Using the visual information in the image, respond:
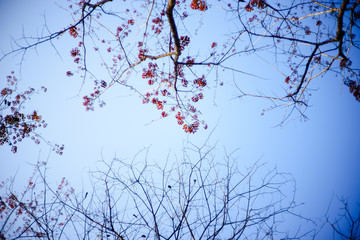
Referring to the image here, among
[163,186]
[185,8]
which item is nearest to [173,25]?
[185,8]

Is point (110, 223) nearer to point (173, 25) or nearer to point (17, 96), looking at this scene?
point (173, 25)

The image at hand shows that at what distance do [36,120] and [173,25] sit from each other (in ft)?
29.1

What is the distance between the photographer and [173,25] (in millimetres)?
3018

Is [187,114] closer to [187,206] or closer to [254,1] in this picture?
[187,206]

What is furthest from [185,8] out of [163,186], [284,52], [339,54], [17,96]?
[17,96]

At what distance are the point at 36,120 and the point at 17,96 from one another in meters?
1.73

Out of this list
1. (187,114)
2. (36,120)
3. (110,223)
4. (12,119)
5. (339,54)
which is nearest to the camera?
(110,223)

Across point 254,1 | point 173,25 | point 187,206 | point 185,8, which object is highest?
point 185,8

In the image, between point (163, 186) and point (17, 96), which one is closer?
point (163, 186)

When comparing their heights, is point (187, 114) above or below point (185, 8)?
below

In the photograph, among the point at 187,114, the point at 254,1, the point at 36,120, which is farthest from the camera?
the point at 36,120

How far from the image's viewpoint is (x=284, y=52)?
3.42 metres

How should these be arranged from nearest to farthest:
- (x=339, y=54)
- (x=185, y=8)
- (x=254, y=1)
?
1. (x=339, y=54)
2. (x=254, y=1)
3. (x=185, y=8)

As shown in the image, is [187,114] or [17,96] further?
[17,96]
